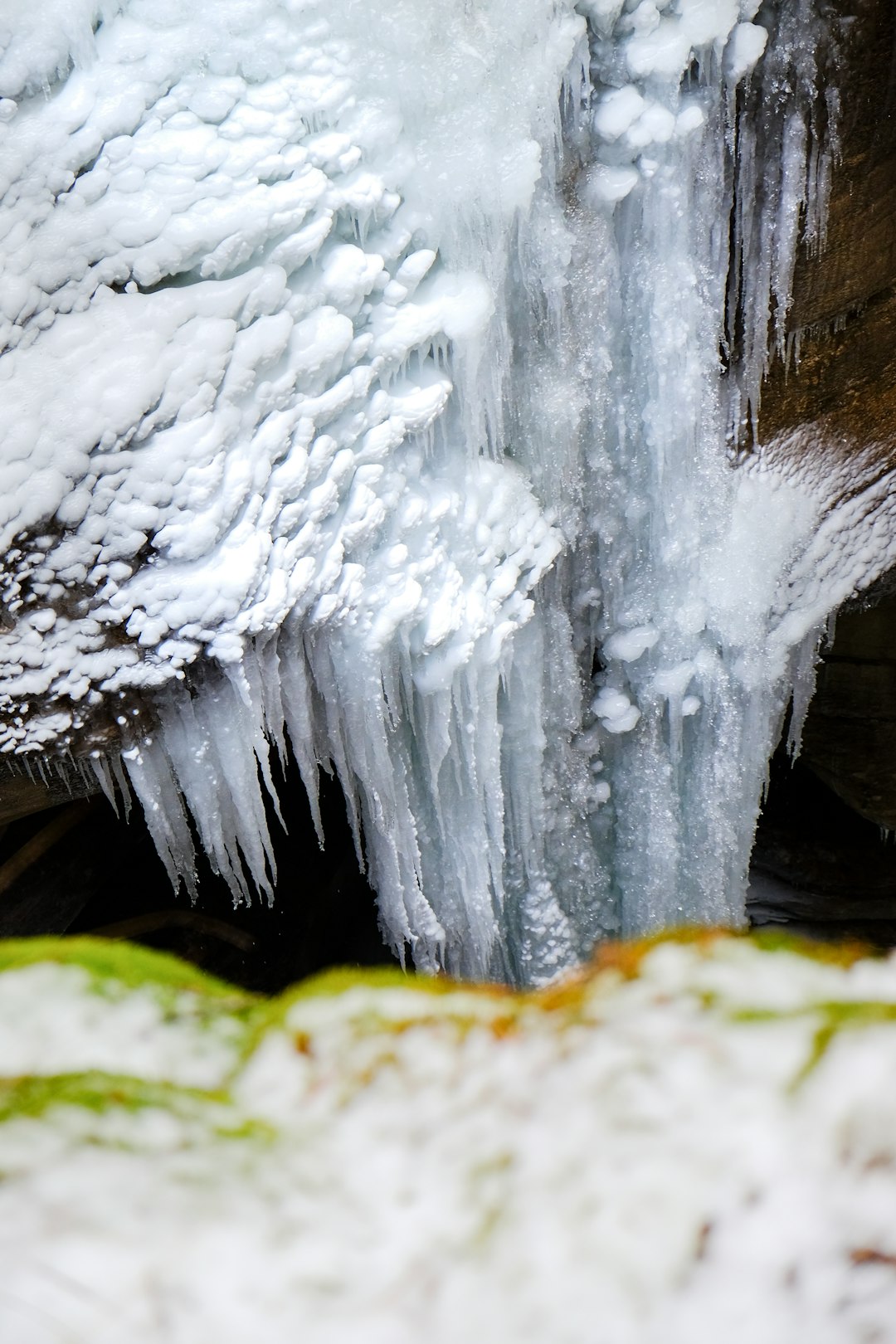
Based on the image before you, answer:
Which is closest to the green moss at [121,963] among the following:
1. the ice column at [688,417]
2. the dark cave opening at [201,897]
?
the ice column at [688,417]

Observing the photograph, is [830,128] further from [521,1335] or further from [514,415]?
[521,1335]

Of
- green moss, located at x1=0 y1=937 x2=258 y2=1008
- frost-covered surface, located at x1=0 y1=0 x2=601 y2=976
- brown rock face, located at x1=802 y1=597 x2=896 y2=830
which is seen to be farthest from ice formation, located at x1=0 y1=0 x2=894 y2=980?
green moss, located at x1=0 y1=937 x2=258 y2=1008

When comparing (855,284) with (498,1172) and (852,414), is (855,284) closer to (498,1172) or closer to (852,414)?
(852,414)

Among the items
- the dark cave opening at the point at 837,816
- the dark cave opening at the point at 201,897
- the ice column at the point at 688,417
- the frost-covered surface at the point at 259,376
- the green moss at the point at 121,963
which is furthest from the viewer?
the dark cave opening at the point at 837,816

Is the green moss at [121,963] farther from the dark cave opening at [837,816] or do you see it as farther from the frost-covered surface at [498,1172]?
the dark cave opening at [837,816]

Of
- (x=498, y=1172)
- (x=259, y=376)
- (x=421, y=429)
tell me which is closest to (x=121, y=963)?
(x=498, y=1172)

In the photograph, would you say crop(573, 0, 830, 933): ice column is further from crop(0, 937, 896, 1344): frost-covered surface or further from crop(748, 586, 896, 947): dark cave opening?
crop(0, 937, 896, 1344): frost-covered surface
